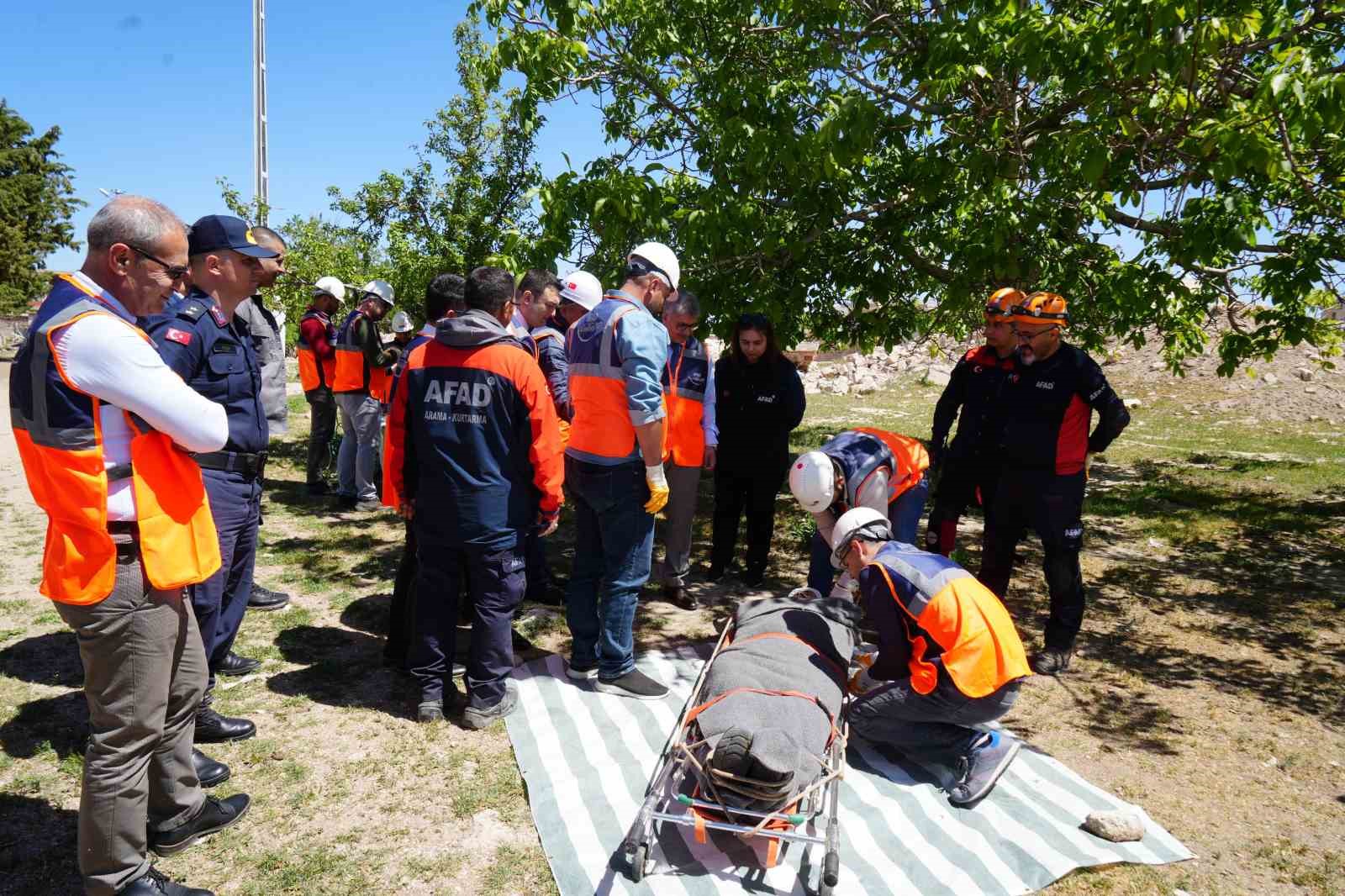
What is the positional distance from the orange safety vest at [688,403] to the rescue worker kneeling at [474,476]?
175cm

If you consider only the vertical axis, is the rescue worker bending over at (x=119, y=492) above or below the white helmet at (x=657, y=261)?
below

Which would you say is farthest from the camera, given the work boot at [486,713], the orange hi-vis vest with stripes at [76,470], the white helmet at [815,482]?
the white helmet at [815,482]

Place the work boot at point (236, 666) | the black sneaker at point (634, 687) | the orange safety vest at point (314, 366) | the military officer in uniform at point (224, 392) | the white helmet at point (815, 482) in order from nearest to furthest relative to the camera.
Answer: the military officer in uniform at point (224, 392)
the white helmet at point (815, 482)
the black sneaker at point (634, 687)
the work boot at point (236, 666)
the orange safety vest at point (314, 366)

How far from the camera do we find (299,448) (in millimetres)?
11594

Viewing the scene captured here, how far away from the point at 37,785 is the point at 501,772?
1.93m

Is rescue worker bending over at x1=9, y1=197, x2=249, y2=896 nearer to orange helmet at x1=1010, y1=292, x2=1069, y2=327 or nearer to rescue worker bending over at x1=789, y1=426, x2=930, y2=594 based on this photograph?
rescue worker bending over at x1=789, y1=426, x2=930, y2=594

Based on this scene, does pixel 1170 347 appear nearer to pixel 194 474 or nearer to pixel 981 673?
pixel 981 673

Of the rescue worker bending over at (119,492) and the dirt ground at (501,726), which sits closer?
the rescue worker bending over at (119,492)

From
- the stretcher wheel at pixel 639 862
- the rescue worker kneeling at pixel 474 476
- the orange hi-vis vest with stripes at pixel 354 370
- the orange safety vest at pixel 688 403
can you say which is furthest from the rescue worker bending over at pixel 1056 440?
the orange hi-vis vest with stripes at pixel 354 370

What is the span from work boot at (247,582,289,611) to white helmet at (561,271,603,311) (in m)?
2.88

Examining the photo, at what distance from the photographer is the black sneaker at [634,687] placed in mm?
4418

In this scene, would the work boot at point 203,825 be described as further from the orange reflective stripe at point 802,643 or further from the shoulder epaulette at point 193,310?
the orange reflective stripe at point 802,643

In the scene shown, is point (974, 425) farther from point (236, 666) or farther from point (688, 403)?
point (236, 666)

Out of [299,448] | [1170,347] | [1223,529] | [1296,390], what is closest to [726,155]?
[1170,347]
